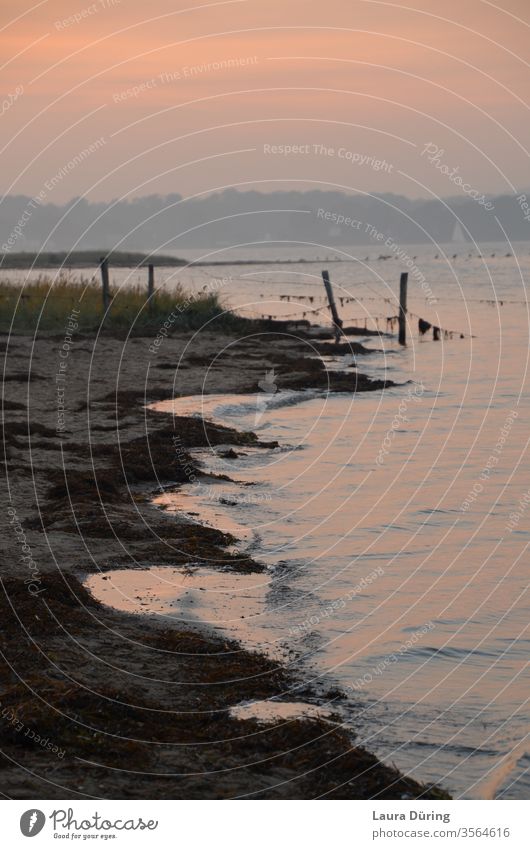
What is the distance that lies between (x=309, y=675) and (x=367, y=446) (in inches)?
428

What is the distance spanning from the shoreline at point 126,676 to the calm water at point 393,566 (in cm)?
45

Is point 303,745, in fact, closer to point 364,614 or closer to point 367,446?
point 364,614

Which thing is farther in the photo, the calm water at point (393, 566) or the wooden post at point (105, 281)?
the wooden post at point (105, 281)

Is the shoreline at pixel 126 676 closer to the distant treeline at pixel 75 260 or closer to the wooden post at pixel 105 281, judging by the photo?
the wooden post at pixel 105 281

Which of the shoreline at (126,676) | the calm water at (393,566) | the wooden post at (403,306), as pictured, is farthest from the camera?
the wooden post at (403,306)

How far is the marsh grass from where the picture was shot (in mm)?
34500

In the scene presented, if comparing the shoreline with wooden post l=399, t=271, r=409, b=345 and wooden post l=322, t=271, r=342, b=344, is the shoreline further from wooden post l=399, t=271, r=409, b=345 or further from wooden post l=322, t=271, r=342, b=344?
wooden post l=322, t=271, r=342, b=344

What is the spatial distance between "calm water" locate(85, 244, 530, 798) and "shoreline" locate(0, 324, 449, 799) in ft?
1.48

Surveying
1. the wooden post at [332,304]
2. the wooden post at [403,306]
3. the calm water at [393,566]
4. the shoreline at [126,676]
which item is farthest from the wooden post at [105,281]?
the shoreline at [126,676]

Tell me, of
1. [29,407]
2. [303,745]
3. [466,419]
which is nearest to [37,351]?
[29,407]

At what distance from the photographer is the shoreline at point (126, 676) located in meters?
6.46

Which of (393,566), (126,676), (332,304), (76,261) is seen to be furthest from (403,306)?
(76,261)
